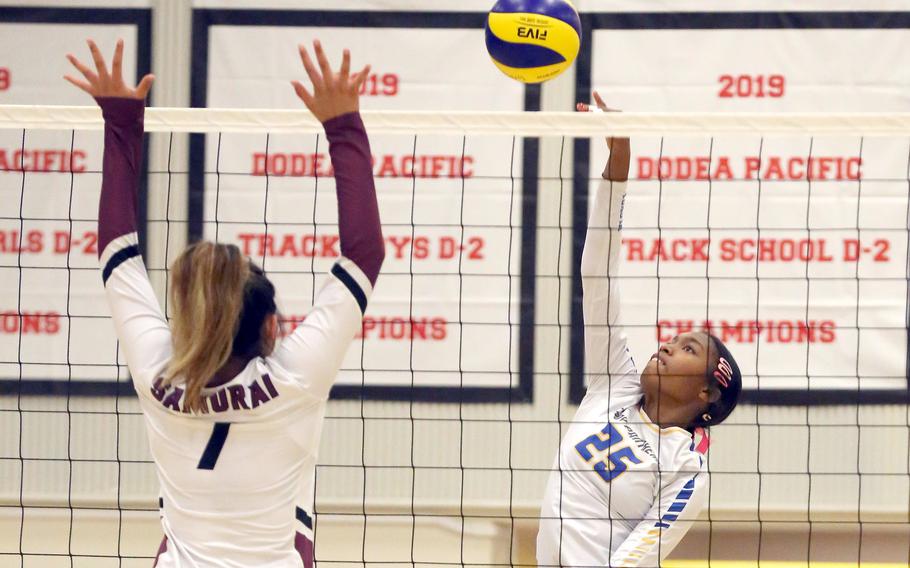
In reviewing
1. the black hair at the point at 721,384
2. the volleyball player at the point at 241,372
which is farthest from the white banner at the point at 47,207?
the volleyball player at the point at 241,372

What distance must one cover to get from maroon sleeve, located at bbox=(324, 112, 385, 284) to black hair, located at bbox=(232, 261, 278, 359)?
170 millimetres

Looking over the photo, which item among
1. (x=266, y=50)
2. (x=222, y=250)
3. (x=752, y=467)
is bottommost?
(x=752, y=467)

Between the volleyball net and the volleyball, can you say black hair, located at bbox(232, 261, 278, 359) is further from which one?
the volleyball net

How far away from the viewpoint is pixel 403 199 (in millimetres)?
5984

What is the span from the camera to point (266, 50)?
19.8 feet

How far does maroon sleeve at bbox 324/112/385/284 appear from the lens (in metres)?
1.98

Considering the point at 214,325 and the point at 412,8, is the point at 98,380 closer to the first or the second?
the point at 412,8

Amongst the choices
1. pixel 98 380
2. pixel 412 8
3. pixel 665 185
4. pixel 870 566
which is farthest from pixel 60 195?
pixel 870 566

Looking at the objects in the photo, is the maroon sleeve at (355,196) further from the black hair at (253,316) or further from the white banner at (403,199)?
the white banner at (403,199)

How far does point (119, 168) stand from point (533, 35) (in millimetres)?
1903

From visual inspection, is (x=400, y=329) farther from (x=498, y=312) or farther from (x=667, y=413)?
(x=667, y=413)

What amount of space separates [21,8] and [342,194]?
490 centimetres

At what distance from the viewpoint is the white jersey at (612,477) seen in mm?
2867

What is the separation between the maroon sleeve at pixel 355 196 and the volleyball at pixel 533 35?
1.74 m
